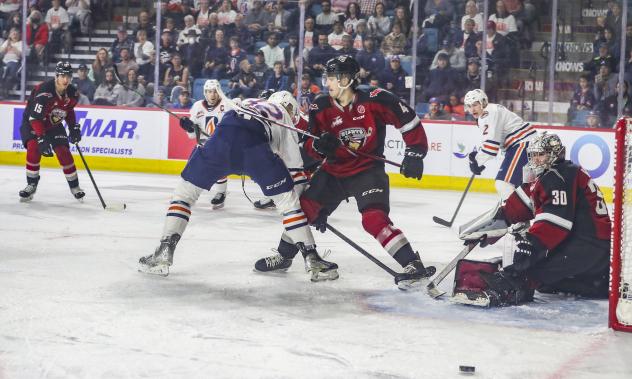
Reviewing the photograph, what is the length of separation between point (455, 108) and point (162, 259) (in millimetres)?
5731

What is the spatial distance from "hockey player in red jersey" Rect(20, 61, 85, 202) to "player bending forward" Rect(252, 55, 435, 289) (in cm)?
347

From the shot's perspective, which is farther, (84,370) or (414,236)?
(414,236)

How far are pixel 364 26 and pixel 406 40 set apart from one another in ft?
2.09

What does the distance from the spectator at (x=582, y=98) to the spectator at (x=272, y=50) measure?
3154 mm

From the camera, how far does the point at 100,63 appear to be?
1162 centimetres

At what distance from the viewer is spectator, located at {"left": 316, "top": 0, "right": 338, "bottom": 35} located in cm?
1096

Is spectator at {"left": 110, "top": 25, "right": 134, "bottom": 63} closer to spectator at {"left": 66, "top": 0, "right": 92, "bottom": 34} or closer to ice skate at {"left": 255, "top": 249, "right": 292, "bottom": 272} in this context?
spectator at {"left": 66, "top": 0, "right": 92, "bottom": 34}

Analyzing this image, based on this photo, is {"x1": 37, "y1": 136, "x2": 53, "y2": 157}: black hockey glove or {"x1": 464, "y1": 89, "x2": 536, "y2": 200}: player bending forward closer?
{"x1": 464, "y1": 89, "x2": 536, "y2": 200}: player bending forward

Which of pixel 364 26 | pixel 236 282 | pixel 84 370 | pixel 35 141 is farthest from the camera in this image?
pixel 364 26

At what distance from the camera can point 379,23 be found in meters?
10.9

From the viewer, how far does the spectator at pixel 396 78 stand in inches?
413

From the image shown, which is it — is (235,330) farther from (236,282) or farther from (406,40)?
(406,40)

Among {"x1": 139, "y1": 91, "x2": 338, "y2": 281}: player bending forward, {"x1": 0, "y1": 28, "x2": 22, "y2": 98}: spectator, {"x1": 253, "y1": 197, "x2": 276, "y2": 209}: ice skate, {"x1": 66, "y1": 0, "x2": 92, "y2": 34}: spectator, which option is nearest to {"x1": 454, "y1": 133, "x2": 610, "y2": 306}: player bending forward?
{"x1": 139, "y1": 91, "x2": 338, "y2": 281}: player bending forward

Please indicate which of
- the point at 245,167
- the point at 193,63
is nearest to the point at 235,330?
the point at 245,167
